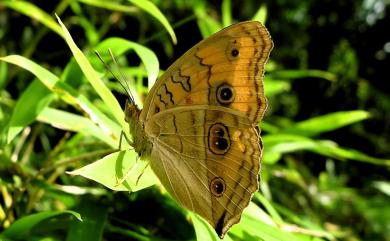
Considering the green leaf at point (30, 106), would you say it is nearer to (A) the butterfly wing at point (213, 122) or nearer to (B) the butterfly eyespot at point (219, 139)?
(A) the butterfly wing at point (213, 122)

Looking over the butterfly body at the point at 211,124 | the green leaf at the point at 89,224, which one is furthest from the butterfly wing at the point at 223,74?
the green leaf at the point at 89,224

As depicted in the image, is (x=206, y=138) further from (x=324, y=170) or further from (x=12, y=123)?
(x=324, y=170)

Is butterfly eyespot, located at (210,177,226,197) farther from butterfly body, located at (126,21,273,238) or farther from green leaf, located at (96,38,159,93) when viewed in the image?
green leaf, located at (96,38,159,93)

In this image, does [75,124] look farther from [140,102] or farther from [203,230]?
[203,230]

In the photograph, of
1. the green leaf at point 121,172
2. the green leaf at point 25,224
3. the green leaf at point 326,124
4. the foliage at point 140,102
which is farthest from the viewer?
the green leaf at point 326,124

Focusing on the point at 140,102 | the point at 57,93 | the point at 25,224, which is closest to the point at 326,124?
the point at 140,102

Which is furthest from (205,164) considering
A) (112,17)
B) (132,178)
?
(112,17)

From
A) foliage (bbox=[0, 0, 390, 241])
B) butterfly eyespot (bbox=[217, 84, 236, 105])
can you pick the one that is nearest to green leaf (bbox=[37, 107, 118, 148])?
foliage (bbox=[0, 0, 390, 241])
